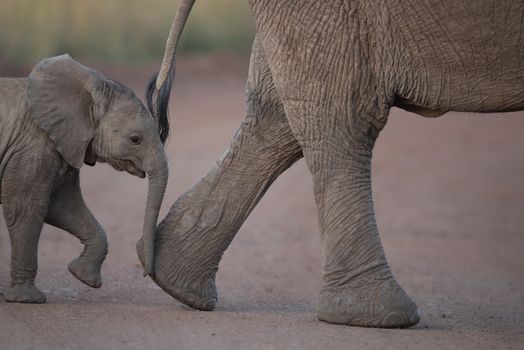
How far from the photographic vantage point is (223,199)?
25.7 feet

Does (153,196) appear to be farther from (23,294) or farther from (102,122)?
(23,294)

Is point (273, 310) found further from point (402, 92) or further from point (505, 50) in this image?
point (505, 50)

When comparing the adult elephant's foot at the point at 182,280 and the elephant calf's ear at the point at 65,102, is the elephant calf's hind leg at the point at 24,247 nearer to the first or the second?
the elephant calf's ear at the point at 65,102

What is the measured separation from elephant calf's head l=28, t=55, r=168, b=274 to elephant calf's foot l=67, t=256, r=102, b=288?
34 centimetres

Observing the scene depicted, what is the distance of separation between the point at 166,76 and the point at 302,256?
3.62 m

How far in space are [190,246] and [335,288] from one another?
104 centimetres

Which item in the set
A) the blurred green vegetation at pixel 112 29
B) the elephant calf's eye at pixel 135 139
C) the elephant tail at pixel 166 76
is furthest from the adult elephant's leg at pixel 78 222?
the blurred green vegetation at pixel 112 29

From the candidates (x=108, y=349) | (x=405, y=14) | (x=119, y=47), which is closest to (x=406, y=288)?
(x=405, y=14)

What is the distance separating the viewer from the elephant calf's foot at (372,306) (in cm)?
717

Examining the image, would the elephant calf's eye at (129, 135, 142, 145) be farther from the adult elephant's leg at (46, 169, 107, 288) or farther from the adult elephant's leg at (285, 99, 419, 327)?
the adult elephant's leg at (285, 99, 419, 327)

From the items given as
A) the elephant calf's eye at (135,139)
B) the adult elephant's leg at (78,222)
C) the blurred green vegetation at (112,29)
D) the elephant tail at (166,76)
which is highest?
the blurred green vegetation at (112,29)

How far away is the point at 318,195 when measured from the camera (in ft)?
23.9

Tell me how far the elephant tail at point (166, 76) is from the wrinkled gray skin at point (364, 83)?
20.8 inches

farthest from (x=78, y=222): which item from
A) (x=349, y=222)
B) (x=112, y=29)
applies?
(x=112, y=29)
